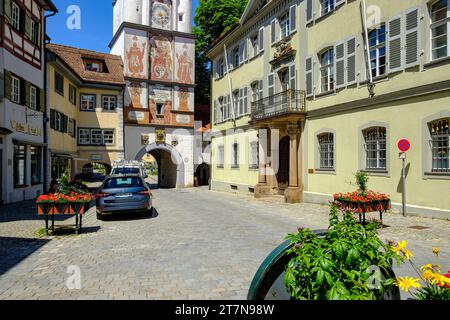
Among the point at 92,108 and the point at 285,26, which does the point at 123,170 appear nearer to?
the point at 92,108

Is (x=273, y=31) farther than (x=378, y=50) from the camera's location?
Yes

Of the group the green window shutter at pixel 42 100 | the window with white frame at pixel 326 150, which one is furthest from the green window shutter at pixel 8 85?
the window with white frame at pixel 326 150

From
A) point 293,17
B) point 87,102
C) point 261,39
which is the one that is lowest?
point 87,102

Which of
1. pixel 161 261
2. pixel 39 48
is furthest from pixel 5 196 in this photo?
pixel 161 261

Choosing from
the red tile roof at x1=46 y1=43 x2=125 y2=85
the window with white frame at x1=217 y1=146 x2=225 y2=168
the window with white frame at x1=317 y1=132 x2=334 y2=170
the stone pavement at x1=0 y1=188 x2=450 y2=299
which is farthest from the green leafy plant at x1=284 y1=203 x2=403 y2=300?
the red tile roof at x1=46 y1=43 x2=125 y2=85

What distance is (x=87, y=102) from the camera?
29.2 meters

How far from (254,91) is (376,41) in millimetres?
10456

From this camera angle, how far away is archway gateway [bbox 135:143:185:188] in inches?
1270

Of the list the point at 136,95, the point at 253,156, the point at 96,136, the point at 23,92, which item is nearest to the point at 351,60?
the point at 253,156

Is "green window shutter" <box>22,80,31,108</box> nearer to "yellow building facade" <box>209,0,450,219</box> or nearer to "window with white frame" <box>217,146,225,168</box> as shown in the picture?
"yellow building facade" <box>209,0,450,219</box>

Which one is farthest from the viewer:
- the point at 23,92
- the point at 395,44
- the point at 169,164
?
the point at 169,164

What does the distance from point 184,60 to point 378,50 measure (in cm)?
2300

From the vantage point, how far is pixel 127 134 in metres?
31.0
